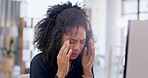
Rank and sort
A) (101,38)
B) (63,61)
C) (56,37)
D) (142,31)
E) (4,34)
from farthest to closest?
(101,38)
(4,34)
(56,37)
(63,61)
(142,31)

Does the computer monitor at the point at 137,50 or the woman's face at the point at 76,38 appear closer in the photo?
the computer monitor at the point at 137,50

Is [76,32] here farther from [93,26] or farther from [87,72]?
[93,26]

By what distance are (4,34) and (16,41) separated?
0.25 m

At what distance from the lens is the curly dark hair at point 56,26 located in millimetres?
1017

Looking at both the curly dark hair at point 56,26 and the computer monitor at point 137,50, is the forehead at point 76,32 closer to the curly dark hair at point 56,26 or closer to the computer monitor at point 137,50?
the curly dark hair at point 56,26

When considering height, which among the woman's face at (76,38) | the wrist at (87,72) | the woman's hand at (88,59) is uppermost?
the woman's face at (76,38)

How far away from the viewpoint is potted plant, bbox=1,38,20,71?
409 centimetres

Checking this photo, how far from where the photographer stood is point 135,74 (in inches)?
17.1

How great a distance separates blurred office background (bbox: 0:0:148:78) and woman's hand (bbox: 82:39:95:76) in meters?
2.31

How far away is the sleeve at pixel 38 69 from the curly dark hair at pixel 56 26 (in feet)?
0.09

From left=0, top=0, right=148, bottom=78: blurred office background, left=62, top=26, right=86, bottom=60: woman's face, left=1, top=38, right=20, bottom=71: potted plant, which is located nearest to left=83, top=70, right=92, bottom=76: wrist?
left=62, top=26, right=86, bottom=60: woman's face

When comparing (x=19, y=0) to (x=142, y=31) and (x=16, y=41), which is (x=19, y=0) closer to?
(x=16, y=41)

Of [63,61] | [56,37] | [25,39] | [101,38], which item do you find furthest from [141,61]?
[101,38]

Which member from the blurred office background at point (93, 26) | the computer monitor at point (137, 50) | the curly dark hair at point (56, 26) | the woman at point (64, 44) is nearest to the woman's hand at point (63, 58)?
the woman at point (64, 44)
